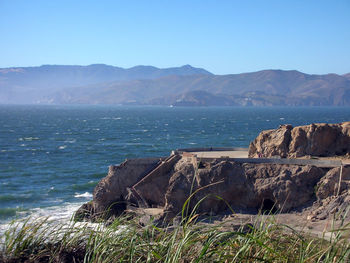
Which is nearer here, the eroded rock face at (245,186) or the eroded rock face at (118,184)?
the eroded rock face at (245,186)

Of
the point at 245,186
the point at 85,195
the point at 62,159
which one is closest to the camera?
the point at 245,186

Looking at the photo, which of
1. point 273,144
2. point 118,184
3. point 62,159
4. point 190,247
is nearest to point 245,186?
point 273,144

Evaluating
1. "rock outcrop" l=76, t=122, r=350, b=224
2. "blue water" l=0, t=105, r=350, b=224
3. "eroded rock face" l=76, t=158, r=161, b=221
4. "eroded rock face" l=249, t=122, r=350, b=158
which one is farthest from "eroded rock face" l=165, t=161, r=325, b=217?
"blue water" l=0, t=105, r=350, b=224

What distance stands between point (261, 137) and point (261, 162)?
145 inches

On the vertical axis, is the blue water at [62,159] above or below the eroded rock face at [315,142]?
below

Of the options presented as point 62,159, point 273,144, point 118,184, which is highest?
point 273,144

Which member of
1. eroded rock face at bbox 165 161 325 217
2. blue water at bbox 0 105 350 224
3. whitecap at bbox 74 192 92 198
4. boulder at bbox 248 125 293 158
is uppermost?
boulder at bbox 248 125 293 158

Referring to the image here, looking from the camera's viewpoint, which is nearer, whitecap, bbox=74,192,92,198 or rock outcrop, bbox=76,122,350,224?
rock outcrop, bbox=76,122,350,224

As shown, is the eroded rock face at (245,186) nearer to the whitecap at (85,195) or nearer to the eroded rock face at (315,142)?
the eroded rock face at (315,142)

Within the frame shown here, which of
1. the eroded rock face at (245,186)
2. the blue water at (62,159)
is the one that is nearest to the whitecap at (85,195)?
the blue water at (62,159)

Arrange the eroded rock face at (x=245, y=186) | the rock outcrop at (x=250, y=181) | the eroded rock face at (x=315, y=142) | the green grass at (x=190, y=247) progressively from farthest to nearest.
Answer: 1. the eroded rock face at (x=315, y=142)
2. the eroded rock face at (x=245, y=186)
3. the rock outcrop at (x=250, y=181)
4. the green grass at (x=190, y=247)

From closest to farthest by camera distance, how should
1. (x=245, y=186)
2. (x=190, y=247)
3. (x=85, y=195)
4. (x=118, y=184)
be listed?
(x=190, y=247) < (x=245, y=186) < (x=118, y=184) < (x=85, y=195)

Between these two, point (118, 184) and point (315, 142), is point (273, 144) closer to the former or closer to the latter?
point (315, 142)

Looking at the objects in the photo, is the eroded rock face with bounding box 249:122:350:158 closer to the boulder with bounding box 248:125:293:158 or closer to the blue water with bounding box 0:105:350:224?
the boulder with bounding box 248:125:293:158
